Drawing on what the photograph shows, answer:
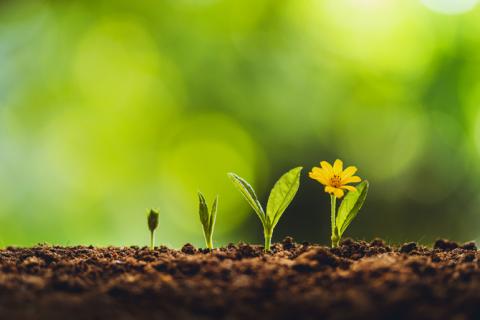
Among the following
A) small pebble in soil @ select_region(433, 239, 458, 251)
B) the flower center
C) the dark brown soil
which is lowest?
the dark brown soil

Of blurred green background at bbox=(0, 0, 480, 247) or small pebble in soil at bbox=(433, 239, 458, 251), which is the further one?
→ blurred green background at bbox=(0, 0, 480, 247)

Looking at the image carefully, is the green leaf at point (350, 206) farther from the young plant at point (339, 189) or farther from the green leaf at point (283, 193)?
the green leaf at point (283, 193)

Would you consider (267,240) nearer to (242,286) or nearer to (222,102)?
(242,286)

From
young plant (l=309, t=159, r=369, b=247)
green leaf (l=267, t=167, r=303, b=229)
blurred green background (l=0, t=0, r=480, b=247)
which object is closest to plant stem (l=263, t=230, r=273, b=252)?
green leaf (l=267, t=167, r=303, b=229)

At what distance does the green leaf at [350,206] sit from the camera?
253cm

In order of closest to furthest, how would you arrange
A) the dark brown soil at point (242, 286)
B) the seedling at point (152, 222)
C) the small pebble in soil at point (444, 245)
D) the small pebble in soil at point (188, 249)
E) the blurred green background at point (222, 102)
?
the dark brown soil at point (242, 286), the small pebble in soil at point (188, 249), the seedling at point (152, 222), the small pebble in soil at point (444, 245), the blurred green background at point (222, 102)

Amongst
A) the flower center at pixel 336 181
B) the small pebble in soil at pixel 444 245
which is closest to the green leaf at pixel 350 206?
the flower center at pixel 336 181

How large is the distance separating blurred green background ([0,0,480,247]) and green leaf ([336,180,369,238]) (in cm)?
514

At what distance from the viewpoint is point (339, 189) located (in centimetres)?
240

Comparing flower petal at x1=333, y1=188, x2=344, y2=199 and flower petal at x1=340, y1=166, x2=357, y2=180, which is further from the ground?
flower petal at x1=340, y1=166, x2=357, y2=180

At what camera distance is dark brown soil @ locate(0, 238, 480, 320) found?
144 cm

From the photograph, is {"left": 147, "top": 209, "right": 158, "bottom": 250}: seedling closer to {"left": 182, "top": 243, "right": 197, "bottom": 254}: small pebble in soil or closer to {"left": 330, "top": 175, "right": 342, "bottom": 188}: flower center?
{"left": 182, "top": 243, "right": 197, "bottom": 254}: small pebble in soil

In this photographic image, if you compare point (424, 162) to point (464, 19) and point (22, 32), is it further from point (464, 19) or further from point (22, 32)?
point (22, 32)

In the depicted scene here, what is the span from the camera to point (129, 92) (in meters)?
8.56
